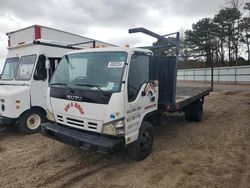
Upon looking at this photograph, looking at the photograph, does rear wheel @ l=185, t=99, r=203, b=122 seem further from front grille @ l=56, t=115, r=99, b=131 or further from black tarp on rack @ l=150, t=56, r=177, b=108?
front grille @ l=56, t=115, r=99, b=131

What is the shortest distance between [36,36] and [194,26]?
3842 centimetres

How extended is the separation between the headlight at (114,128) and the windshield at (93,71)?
0.56 m

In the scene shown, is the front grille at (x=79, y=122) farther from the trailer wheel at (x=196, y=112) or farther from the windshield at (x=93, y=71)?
the trailer wheel at (x=196, y=112)

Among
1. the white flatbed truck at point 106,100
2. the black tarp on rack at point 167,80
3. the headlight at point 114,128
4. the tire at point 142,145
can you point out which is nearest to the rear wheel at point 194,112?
the black tarp on rack at point 167,80

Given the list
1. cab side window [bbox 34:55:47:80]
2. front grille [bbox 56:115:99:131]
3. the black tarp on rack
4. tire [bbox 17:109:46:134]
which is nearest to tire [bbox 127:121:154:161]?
front grille [bbox 56:115:99:131]

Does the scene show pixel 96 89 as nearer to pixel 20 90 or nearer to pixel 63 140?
→ pixel 63 140

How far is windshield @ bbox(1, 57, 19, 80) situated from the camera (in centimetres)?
809

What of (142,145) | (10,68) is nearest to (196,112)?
(142,145)

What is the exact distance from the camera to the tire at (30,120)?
288 inches

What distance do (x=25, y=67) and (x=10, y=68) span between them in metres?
0.80

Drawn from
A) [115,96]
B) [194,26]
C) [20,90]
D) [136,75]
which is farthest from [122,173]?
[194,26]

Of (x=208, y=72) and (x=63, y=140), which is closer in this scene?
(x=63, y=140)

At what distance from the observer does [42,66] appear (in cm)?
770

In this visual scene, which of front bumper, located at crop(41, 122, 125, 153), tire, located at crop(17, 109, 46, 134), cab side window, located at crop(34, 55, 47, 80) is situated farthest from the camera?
cab side window, located at crop(34, 55, 47, 80)
